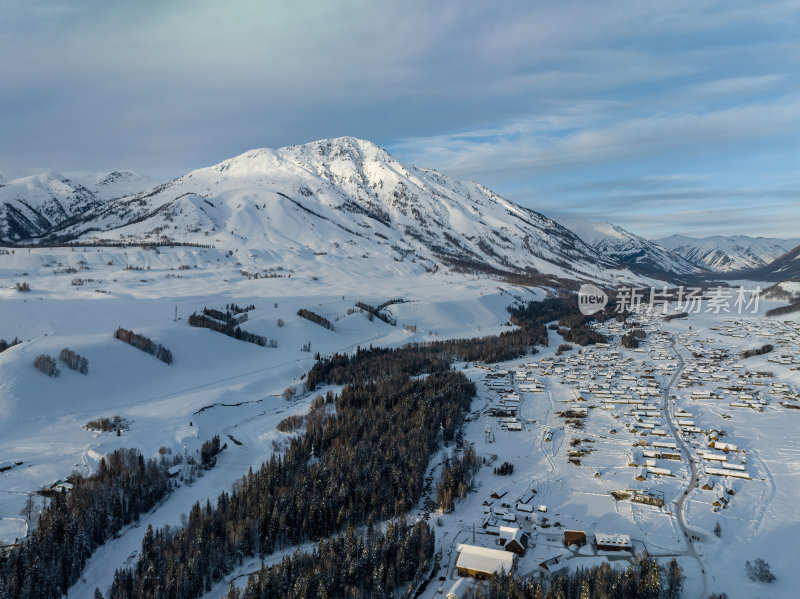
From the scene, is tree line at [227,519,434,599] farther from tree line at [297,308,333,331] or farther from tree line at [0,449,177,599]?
tree line at [297,308,333,331]

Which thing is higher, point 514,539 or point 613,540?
point 613,540

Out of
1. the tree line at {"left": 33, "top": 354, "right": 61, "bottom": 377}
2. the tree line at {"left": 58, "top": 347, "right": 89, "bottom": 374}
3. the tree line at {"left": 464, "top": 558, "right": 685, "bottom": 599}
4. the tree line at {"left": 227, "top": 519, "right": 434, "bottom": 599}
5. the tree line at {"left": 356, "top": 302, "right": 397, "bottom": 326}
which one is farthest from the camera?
the tree line at {"left": 356, "top": 302, "right": 397, "bottom": 326}

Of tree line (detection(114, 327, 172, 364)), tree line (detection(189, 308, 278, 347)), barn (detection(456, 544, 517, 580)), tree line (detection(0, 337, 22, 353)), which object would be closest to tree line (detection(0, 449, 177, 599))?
barn (detection(456, 544, 517, 580))

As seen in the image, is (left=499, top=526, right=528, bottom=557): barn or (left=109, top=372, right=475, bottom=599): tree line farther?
(left=499, top=526, right=528, bottom=557): barn

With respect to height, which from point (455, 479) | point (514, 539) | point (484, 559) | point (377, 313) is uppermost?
point (377, 313)

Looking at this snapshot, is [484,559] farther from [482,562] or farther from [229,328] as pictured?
[229,328]

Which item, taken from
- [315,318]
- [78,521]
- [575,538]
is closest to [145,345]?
[315,318]

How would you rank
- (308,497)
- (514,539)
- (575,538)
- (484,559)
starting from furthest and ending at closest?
(308,497), (575,538), (514,539), (484,559)

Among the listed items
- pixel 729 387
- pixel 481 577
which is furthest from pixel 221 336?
pixel 729 387

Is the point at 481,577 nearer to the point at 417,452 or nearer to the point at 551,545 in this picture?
the point at 551,545

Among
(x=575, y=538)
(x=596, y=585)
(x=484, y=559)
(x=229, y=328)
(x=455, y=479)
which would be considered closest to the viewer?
(x=596, y=585)

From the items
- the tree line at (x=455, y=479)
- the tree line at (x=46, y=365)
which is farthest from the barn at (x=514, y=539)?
the tree line at (x=46, y=365)
